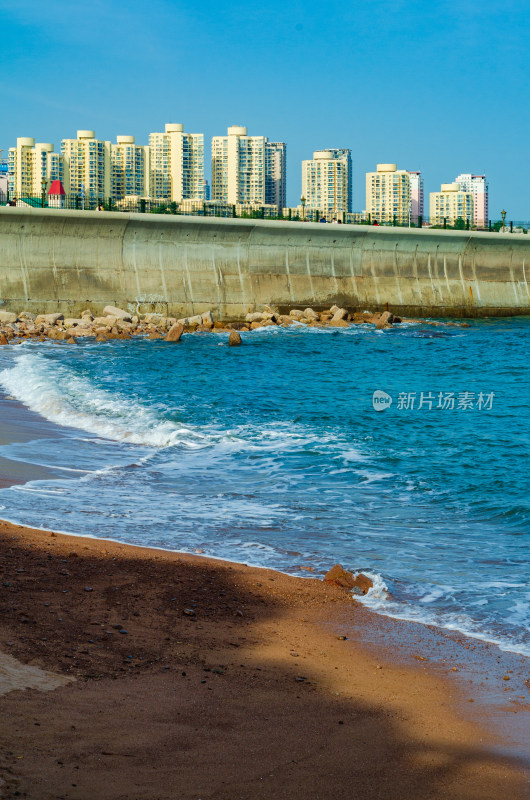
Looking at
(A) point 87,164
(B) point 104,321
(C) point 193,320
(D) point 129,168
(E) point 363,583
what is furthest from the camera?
(D) point 129,168

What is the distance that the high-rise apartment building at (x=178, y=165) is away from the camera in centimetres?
9238

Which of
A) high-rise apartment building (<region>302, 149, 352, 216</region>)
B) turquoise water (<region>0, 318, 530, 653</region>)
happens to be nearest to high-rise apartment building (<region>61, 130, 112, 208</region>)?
high-rise apartment building (<region>302, 149, 352, 216</region>)

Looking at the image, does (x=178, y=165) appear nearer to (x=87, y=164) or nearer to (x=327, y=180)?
(x=87, y=164)

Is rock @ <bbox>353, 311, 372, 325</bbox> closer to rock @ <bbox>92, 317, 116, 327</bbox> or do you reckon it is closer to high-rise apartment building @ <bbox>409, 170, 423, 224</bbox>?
rock @ <bbox>92, 317, 116, 327</bbox>

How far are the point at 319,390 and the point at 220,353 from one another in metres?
9.39

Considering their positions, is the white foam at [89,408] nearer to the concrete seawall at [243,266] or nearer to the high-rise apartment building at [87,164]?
the concrete seawall at [243,266]

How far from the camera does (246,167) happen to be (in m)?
99.0

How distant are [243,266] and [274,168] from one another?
2454 inches

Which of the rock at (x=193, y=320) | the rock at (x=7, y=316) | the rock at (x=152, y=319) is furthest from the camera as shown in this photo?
the rock at (x=193, y=320)

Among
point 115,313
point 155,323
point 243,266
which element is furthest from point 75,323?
point 243,266

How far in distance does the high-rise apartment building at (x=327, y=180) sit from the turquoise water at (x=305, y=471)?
256 ft

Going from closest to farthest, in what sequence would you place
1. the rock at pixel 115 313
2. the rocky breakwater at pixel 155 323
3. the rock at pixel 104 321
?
the rocky breakwater at pixel 155 323
the rock at pixel 104 321
the rock at pixel 115 313

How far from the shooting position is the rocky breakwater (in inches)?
1405

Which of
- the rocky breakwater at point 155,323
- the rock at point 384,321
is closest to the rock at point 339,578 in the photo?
the rocky breakwater at point 155,323
